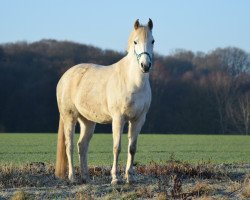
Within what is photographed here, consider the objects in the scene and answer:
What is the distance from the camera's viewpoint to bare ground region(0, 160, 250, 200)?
9383 millimetres

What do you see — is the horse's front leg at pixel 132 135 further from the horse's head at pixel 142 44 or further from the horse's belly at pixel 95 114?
the horse's head at pixel 142 44

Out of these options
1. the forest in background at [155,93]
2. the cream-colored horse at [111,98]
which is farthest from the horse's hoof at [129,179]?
the forest in background at [155,93]

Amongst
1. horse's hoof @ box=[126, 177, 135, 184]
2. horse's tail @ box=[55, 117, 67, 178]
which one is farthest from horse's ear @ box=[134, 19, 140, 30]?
horse's tail @ box=[55, 117, 67, 178]

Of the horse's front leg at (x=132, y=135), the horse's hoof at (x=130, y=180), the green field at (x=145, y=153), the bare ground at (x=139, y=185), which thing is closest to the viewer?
the bare ground at (x=139, y=185)

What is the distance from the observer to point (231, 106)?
7888 centimetres

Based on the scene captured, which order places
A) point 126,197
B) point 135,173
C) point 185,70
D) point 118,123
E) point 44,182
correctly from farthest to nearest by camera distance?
point 185,70
point 135,173
point 44,182
point 118,123
point 126,197

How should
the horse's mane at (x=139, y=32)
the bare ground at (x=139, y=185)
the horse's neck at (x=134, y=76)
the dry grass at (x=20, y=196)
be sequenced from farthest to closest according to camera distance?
the horse's neck at (x=134, y=76), the horse's mane at (x=139, y=32), the bare ground at (x=139, y=185), the dry grass at (x=20, y=196)

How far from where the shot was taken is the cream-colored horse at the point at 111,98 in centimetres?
1013

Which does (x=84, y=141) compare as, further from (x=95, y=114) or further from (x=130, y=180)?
(x=130, y=180)

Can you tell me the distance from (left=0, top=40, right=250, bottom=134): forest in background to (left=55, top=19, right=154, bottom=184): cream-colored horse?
55.5 metres

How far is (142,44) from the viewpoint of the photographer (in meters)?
9.98

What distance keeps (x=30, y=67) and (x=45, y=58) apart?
535 centimetres

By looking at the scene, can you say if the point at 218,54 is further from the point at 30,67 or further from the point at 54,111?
the point at 54,111

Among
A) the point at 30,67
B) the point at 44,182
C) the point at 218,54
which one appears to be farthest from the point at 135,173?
the point at 218,54
